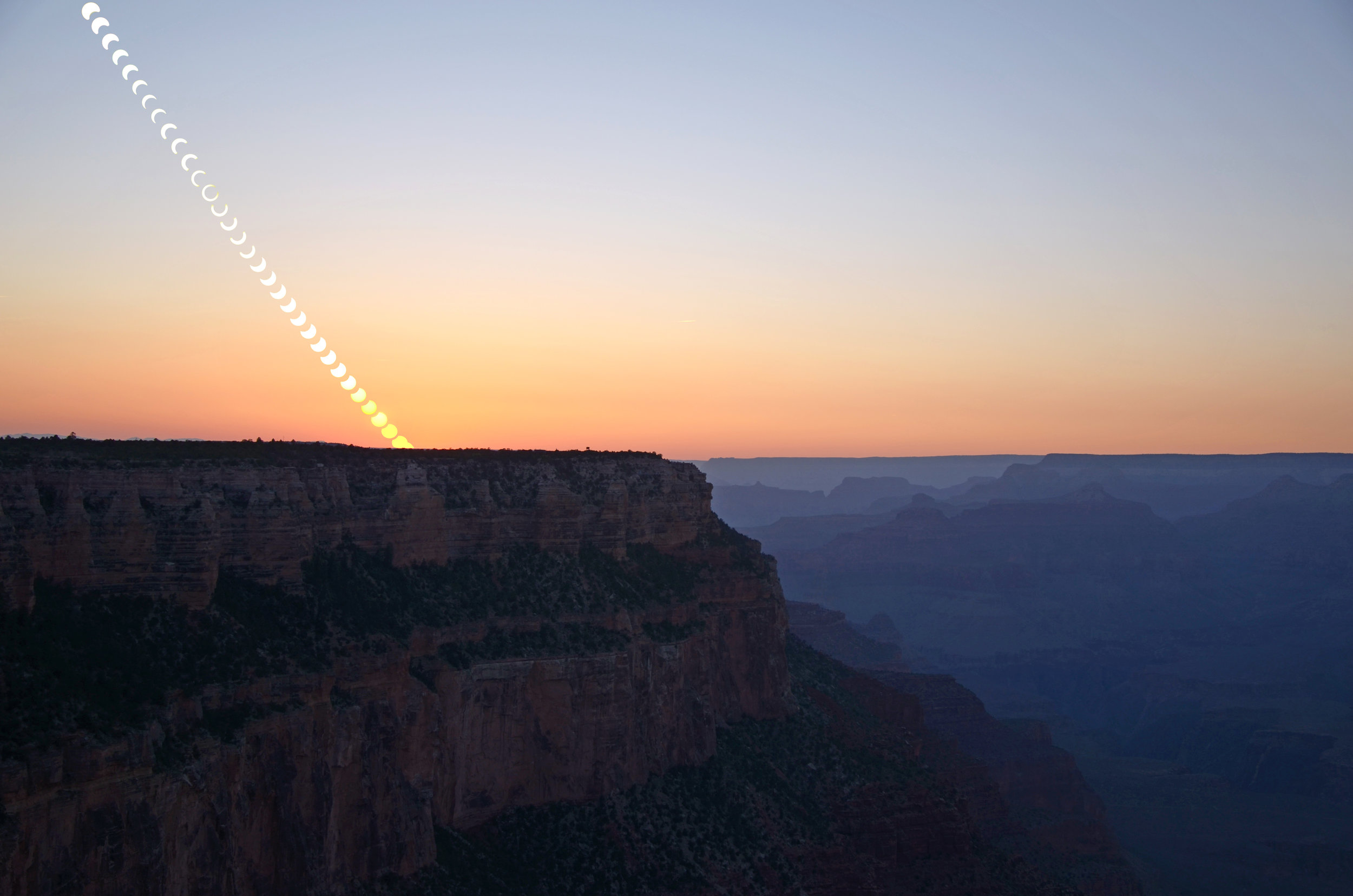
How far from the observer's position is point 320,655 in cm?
4231

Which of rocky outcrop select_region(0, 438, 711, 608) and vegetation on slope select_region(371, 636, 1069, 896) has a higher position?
rocky outcrop select_region(0, 438, 711, 608)

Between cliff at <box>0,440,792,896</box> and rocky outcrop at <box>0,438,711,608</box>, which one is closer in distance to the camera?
cliff at <box>0,440,792,896</box>

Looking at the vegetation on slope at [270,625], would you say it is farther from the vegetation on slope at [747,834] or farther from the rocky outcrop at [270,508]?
the vegetation on slope at [747,834]

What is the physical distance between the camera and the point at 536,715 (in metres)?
52.0

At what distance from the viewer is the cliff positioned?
108 feet

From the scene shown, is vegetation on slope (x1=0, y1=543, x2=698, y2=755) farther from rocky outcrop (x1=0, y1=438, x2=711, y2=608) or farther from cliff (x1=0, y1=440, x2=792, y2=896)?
rocky outcrop (x1=0, y1=438, x2=711, y2=608)

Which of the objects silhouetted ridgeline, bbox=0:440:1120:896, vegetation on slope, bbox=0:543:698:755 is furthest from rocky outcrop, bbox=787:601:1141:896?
vegetation on slope, bbox=0:543:698:755

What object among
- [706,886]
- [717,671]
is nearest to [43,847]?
[706,886]

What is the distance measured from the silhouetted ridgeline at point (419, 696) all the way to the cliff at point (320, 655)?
11 cm

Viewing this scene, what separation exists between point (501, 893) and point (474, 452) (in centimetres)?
2267

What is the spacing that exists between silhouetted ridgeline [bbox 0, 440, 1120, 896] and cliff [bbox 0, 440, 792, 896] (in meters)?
0.11

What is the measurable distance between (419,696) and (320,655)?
5.12 metres

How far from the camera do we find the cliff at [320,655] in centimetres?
3288

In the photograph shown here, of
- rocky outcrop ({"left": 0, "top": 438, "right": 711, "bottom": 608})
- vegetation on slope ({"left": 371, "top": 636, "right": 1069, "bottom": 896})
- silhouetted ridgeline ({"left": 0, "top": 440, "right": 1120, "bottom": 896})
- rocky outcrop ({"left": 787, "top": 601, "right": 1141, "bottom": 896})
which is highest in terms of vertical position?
rocky outcrop ({"left": 0, "top": 438, "right": 711, "bottom": 608})
